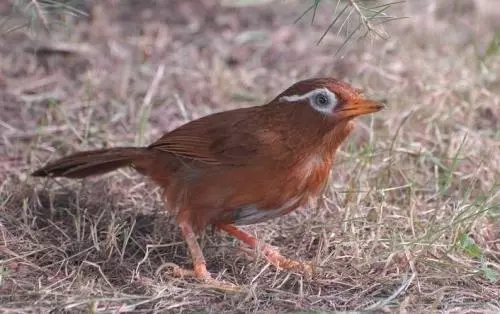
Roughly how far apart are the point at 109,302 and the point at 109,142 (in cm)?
211

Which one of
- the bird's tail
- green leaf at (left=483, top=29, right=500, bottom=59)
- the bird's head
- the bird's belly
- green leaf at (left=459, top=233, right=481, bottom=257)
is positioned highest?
the bird's head

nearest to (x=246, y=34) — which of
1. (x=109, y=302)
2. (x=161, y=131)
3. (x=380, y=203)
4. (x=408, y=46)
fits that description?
(x=408, y=46)

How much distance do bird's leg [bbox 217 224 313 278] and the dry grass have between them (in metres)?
0.06

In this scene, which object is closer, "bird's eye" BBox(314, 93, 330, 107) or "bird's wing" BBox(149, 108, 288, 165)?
"bird's eye" BBox(314, 93, 330, 107)

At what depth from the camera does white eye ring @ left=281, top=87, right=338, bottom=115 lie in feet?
14.6

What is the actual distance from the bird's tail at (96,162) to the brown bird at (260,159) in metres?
0.19

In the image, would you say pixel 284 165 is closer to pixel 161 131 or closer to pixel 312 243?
pixel 312 243

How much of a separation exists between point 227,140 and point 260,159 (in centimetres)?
25

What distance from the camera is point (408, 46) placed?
7.68m

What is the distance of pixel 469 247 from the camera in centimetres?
467

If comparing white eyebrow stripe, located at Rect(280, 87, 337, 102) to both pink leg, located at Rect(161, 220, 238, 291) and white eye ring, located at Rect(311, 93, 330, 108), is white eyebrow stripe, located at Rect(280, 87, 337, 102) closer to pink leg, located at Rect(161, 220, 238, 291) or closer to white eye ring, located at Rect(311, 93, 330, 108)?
white eye ring, located at Rect(311, 93, 330, 108)

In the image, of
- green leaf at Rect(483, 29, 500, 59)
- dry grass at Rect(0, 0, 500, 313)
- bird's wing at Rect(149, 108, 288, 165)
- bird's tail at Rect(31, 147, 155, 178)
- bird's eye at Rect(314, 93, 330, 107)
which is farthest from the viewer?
green leaf at Rect(483, 29, 500, 59)

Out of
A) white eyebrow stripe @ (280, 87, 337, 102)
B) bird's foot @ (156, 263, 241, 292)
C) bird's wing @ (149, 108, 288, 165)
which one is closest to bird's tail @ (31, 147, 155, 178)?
bird's wing @ (149, 108, 288, 165)

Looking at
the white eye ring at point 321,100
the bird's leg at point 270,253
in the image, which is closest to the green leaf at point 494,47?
the white eye ring at point 321,100
